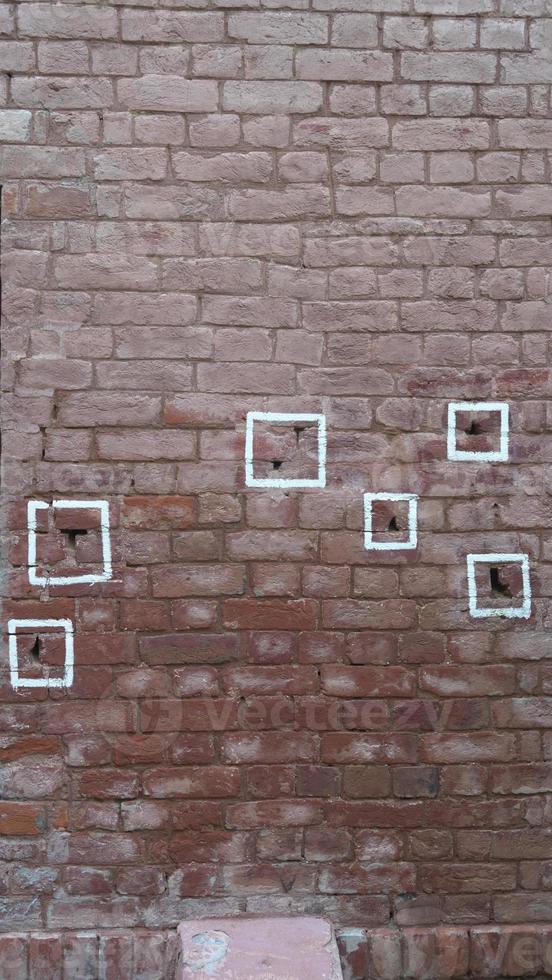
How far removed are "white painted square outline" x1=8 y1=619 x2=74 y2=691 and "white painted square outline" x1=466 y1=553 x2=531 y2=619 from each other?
1478 millimetres

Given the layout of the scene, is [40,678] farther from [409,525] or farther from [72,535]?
[409,525]

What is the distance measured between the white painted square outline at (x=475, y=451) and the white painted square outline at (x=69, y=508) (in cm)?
129

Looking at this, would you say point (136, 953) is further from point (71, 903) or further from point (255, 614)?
point (255, 614)

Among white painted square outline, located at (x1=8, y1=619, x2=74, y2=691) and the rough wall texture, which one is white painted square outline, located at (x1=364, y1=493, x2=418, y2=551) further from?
white painted square outline, located at (x1=8, y1=619, x2=74, y2=691)

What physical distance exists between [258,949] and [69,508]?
5.49 ft

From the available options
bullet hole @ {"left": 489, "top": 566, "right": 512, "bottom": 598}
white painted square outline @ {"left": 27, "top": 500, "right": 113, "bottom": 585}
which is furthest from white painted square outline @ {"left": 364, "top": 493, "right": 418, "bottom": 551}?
white painted square outline @ {"left": 27, "top": 500, "right": 113, "bottom": 585}

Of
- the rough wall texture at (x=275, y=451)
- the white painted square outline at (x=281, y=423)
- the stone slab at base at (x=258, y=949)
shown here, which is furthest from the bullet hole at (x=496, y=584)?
the stone slab at base at (x=258, y=949)

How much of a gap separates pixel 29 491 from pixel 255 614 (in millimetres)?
937

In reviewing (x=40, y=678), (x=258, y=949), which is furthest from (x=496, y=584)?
(x=40, y=678)

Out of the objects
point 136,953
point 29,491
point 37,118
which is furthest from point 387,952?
point 37,118

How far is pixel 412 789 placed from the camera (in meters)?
3.41

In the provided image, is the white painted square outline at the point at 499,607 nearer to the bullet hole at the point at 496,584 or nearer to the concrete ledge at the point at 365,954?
the bullet hole at the point at 496,584

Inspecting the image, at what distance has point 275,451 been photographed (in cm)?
340

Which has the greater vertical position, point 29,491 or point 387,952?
point 29,491
